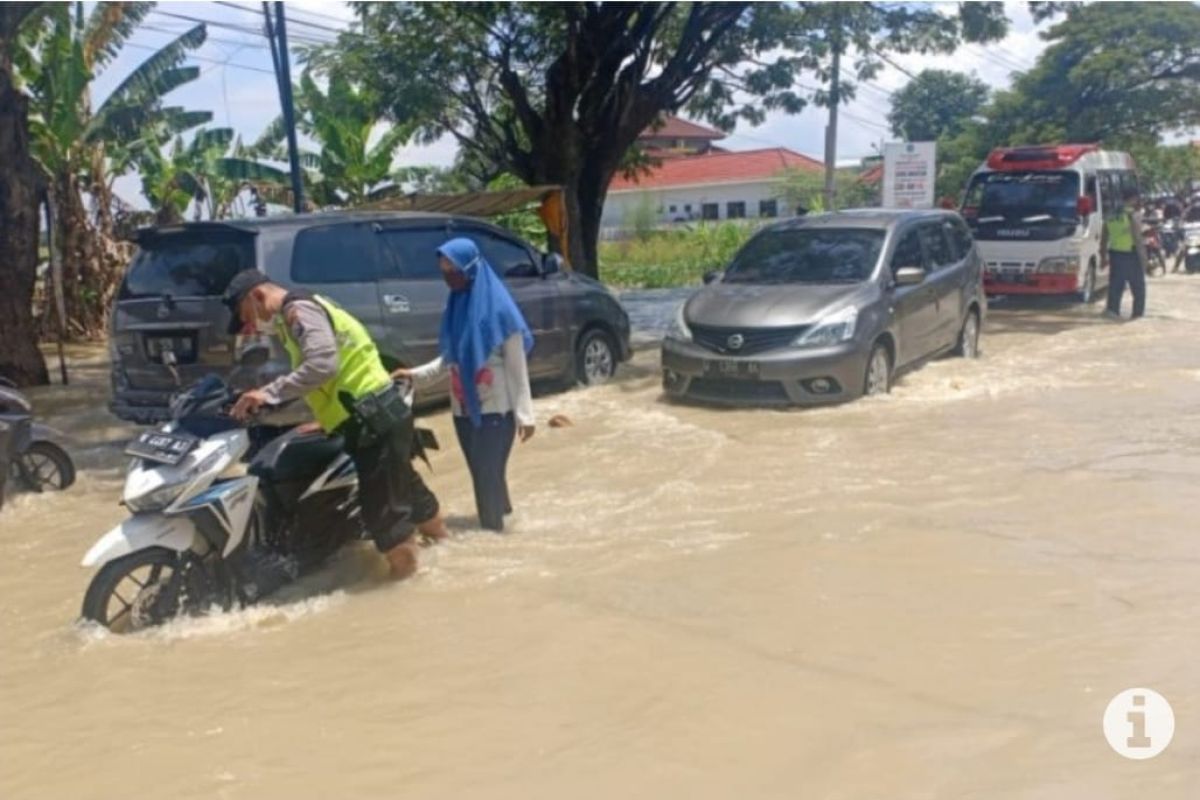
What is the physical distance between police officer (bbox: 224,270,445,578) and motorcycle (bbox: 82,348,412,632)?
0.40 ft

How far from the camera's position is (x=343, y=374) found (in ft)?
18.7

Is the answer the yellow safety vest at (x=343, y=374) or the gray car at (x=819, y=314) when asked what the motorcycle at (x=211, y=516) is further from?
the gray car at (x=819, y=314)

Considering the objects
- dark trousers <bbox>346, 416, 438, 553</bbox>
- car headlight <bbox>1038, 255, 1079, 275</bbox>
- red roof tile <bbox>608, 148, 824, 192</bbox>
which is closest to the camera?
dark trousers <bbox>346, 416, 438, 553</bbox>

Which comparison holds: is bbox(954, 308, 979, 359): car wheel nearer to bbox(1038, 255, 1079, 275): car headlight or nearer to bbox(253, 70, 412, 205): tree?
bbox(1038, 255, 1079, 275): car headlight

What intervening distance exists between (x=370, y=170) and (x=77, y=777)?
21.7m

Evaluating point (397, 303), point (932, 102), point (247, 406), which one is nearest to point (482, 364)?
point (247, 406)

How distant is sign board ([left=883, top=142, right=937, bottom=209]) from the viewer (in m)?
21.6

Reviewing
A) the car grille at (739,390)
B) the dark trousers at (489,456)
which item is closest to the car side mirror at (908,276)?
the car grille at (739,390)

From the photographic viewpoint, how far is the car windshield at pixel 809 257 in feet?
35.9

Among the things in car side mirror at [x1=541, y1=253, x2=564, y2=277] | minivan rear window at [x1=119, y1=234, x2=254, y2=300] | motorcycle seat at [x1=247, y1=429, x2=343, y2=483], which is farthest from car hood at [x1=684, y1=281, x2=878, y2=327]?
motorcycle seat at [x1=247, y1=429, x2=343, y2=483]

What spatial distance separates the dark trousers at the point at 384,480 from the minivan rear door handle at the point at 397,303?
4.10m

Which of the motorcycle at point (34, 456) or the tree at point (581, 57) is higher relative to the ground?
the tree at point (581, 57)

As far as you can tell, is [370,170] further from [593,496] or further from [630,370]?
[593,496]

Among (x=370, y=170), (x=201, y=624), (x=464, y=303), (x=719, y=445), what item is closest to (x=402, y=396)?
(x=464, y=303)
